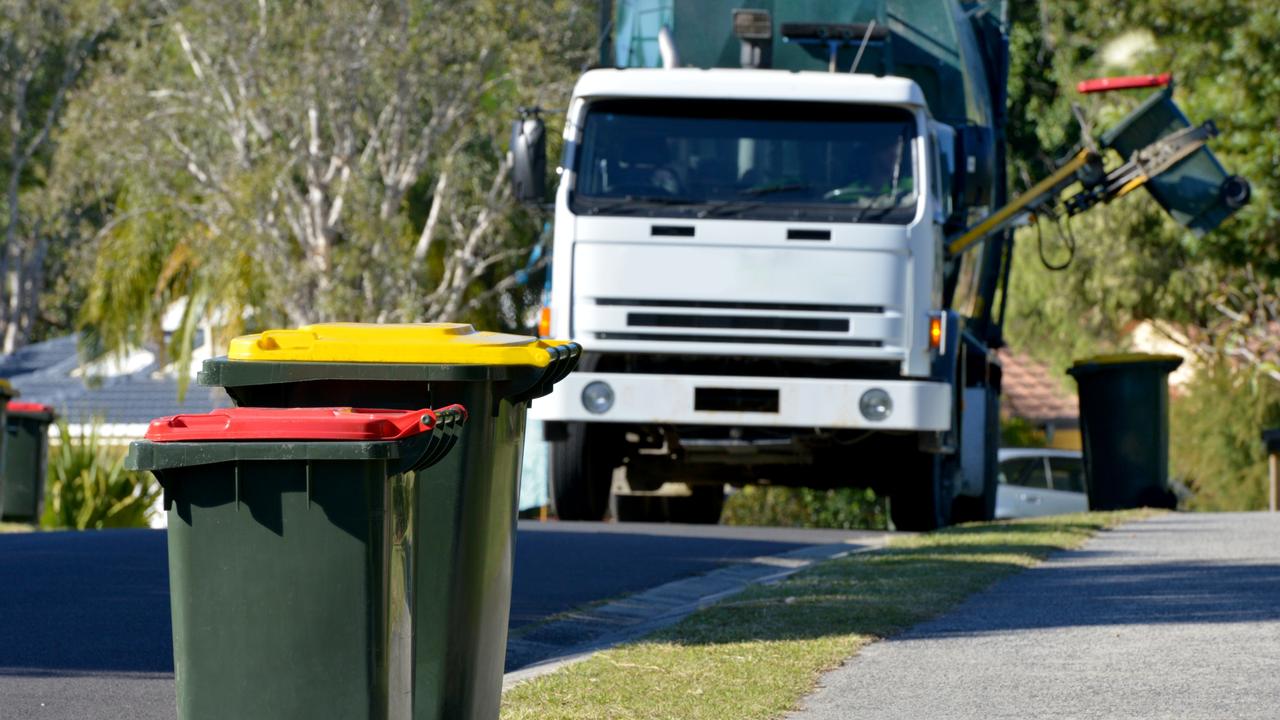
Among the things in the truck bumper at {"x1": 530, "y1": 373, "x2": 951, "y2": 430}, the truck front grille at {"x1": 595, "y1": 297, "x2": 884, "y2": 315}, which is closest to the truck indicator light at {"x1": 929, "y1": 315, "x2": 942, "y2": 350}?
the truck bumper at {"x1": 530, "y1": 373, "x2": 951, "y2": 430}

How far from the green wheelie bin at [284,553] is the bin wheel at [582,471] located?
8638 millimetres

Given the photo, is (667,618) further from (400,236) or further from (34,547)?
(400,236)

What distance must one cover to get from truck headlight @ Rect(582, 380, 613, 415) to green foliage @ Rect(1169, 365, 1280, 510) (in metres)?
16.4

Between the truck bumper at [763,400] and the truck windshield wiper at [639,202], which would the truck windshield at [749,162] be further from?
the truck bumper at [763,400]

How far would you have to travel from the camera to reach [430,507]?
4824 millimetres

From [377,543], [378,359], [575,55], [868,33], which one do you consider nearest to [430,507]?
[378,359]

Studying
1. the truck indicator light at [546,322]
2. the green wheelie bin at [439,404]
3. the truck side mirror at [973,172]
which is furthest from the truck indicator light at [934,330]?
the green wheelie bin at [439,404]

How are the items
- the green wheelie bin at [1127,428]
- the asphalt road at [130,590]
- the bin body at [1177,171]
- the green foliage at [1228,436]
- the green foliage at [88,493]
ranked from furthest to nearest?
1. the green foliage at [1228,436]
2. the green foliage at [88,493]
3. the green wheelie bin at [1127,428]
4. the bin body at [1177,171]
5. the asphalt road at [130,590]

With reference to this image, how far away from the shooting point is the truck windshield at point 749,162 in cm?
1166

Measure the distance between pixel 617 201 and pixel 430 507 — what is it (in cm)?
698

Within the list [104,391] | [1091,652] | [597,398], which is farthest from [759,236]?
[104,391]

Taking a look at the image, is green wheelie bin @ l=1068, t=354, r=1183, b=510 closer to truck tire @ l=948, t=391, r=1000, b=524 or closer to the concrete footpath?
truck tire @ l=948, t=391, r=1000, b=524

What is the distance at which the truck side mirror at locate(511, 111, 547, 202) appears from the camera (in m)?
12.3

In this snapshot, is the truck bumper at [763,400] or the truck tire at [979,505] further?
the truck tire at [979,505]
